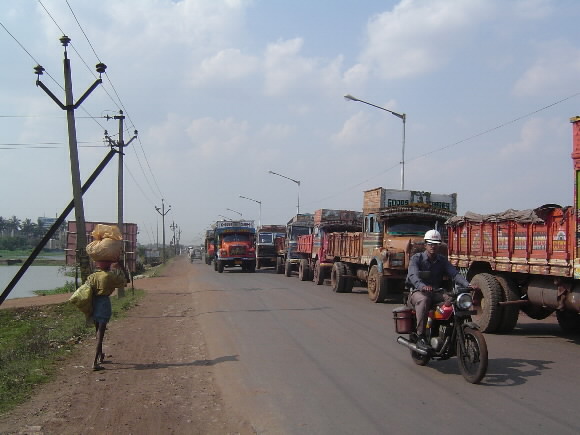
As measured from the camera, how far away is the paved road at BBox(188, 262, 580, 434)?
518cm

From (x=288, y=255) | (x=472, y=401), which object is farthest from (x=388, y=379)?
(x=288, y=255)

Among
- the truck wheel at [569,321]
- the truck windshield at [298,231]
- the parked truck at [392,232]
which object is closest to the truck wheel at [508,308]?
the truck wheel at [569,321]

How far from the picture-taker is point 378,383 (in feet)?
21.8

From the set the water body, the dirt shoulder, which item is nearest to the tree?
the water body

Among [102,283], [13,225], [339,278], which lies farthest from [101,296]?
[13,225]

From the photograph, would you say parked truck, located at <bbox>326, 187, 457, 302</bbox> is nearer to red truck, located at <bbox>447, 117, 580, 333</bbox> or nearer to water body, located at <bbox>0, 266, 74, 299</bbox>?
red truck, located at <bbox>447, 117, 580, 333</bbox>

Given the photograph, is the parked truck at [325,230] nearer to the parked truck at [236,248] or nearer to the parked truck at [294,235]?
the parked truck at [294,235]

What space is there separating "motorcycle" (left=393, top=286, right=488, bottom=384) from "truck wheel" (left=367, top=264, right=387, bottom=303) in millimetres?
8594

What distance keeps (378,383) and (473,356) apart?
1.16 m

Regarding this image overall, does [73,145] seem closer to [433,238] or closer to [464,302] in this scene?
[433,238]

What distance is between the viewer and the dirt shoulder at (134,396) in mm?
5191

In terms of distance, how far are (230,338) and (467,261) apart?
16.6 feet

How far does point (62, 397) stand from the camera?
6.20m

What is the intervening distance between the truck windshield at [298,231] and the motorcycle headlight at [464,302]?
24.4 meters
